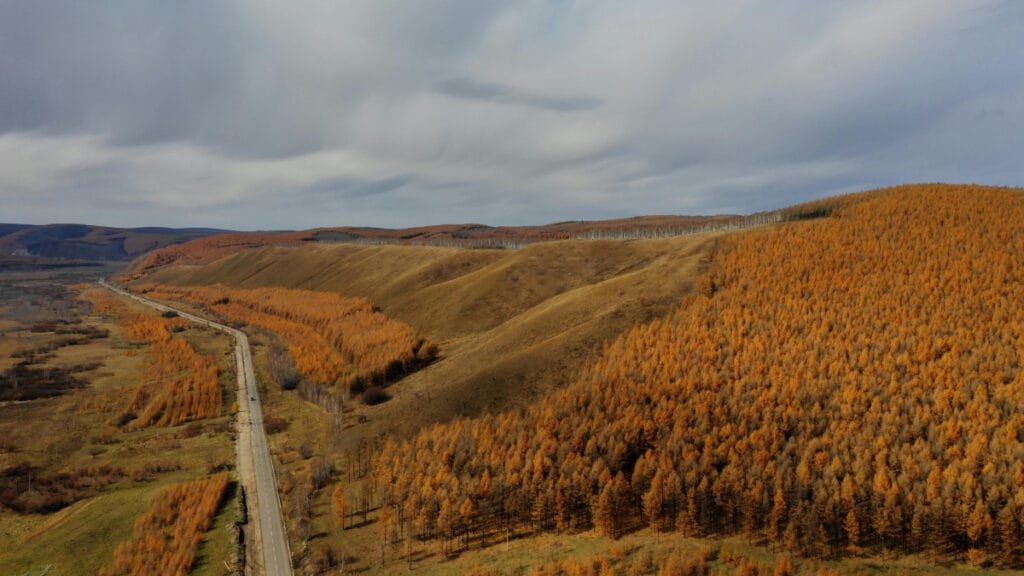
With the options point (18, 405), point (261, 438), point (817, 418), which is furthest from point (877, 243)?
point (18, 405)

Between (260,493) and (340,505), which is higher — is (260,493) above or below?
below

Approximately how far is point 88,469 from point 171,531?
25822 mm

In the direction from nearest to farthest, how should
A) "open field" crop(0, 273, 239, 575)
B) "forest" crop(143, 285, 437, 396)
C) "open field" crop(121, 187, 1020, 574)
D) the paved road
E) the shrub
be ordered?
"open field" crop(121, 187, 1020, 574)
the paved road
"open field" crop(0, 273, 239, 575)
the shrub
"forest" crop(143, 285, 437, 396)

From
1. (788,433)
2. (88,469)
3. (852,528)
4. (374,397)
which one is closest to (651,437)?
(788,433)

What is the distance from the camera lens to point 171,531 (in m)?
53.8

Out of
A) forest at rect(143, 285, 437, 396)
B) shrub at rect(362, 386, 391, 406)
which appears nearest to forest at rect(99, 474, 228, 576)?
shrub at rect(362, 386, 391, 406)

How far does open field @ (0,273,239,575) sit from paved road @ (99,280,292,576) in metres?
2.22

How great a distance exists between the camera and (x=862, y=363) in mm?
59531

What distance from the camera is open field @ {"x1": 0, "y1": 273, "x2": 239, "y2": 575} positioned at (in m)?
51.4

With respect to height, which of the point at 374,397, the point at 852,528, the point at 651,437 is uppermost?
the point at 651,437

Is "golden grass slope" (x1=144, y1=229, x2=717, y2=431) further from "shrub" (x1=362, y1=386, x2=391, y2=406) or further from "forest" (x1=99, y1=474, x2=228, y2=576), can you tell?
"forest" (x1=99, y1=474, x2=228, y2=576)

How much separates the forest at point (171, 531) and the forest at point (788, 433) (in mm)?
14641

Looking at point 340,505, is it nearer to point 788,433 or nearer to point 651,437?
point 651,437

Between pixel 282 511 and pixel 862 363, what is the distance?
2631 inches
